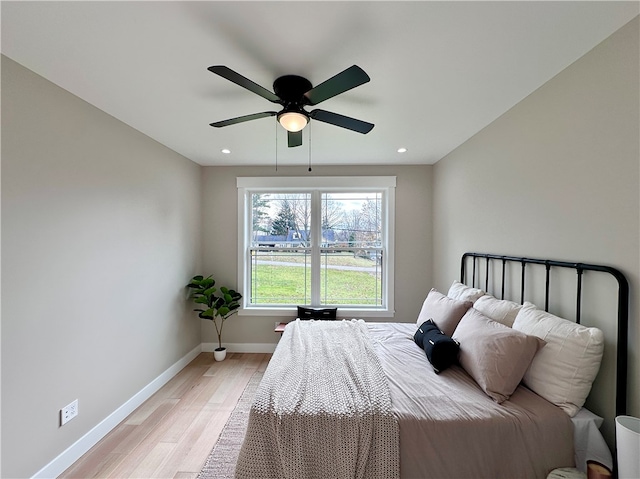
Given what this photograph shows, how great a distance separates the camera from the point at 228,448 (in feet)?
6.66

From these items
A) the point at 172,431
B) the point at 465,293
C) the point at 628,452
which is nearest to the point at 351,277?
the point at 465,293

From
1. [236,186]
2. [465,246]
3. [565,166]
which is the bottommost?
[465,246]

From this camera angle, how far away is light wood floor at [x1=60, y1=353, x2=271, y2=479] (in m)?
1.86

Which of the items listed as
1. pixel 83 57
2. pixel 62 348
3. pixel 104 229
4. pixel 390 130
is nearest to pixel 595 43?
pixel 390 130

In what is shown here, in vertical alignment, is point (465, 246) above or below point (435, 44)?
below

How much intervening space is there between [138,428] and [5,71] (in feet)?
8.73

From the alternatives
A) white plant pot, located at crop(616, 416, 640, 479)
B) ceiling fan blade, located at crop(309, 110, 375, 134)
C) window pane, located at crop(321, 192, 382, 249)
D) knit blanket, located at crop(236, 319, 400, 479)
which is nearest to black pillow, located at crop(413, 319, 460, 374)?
knit blanket, located at crop(236, 319, 400, 479)

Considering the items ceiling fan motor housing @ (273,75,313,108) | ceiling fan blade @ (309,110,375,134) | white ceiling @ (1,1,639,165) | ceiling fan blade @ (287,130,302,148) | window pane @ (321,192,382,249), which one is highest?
white ceiling @ (1,1,639,165)

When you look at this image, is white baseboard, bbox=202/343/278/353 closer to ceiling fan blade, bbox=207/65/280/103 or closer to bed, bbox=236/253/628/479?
bed, bbox=236/253/628/479

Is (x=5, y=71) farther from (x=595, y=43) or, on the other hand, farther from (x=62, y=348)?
(x=595, y=43)

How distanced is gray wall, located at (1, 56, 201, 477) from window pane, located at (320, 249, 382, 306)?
2.04 m

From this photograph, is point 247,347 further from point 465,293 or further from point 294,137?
point 294,137

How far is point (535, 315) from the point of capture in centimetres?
166

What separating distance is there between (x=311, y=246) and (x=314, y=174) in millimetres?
1010
